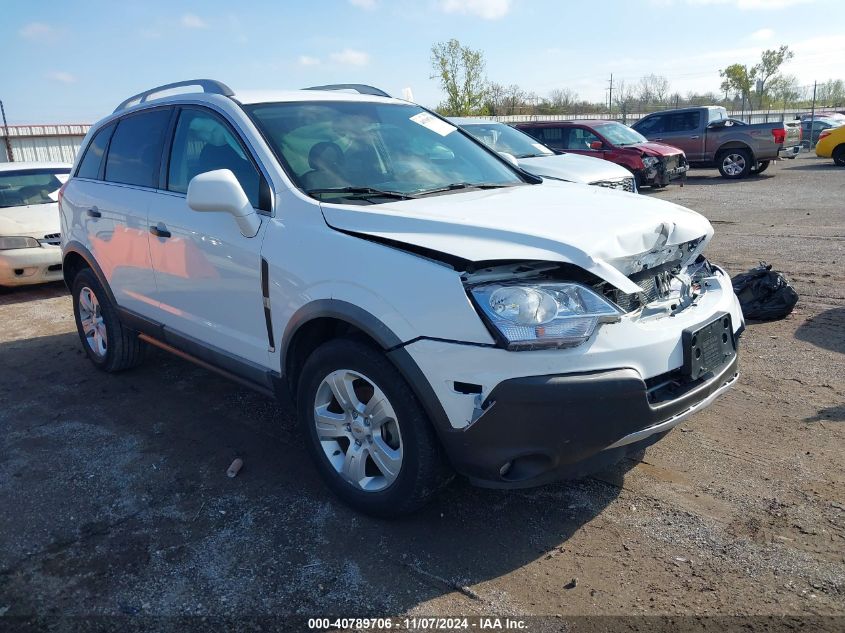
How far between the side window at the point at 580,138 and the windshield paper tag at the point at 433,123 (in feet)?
37.5

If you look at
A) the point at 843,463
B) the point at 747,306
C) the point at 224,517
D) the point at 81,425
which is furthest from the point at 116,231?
the point at 747,306

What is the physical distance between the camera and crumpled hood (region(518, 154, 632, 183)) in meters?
8.72

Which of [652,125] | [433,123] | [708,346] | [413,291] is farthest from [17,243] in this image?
[652,125]

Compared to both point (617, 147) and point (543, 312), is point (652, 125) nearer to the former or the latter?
point (617, 147)

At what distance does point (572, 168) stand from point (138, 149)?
6052 mm

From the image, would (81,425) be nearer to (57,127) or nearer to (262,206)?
(262,206)

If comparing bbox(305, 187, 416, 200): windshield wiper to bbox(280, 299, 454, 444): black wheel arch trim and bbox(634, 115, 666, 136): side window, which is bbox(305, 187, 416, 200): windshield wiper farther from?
bbox(634, 115, 666, 136): side window

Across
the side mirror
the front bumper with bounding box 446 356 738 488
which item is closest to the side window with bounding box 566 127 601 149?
the side mirror

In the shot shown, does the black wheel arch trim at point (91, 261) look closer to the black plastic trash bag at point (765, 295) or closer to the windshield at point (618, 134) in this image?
the black plastic trash bag at point (765, 295)

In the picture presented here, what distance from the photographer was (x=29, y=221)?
8273mm

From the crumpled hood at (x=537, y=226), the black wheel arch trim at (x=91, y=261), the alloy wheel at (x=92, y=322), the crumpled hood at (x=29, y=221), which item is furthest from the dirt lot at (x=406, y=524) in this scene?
the crumpled hood at (x=29, y=221)

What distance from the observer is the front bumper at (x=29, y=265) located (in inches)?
312

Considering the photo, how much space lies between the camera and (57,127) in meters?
26.2

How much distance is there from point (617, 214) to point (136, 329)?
3.29 m
